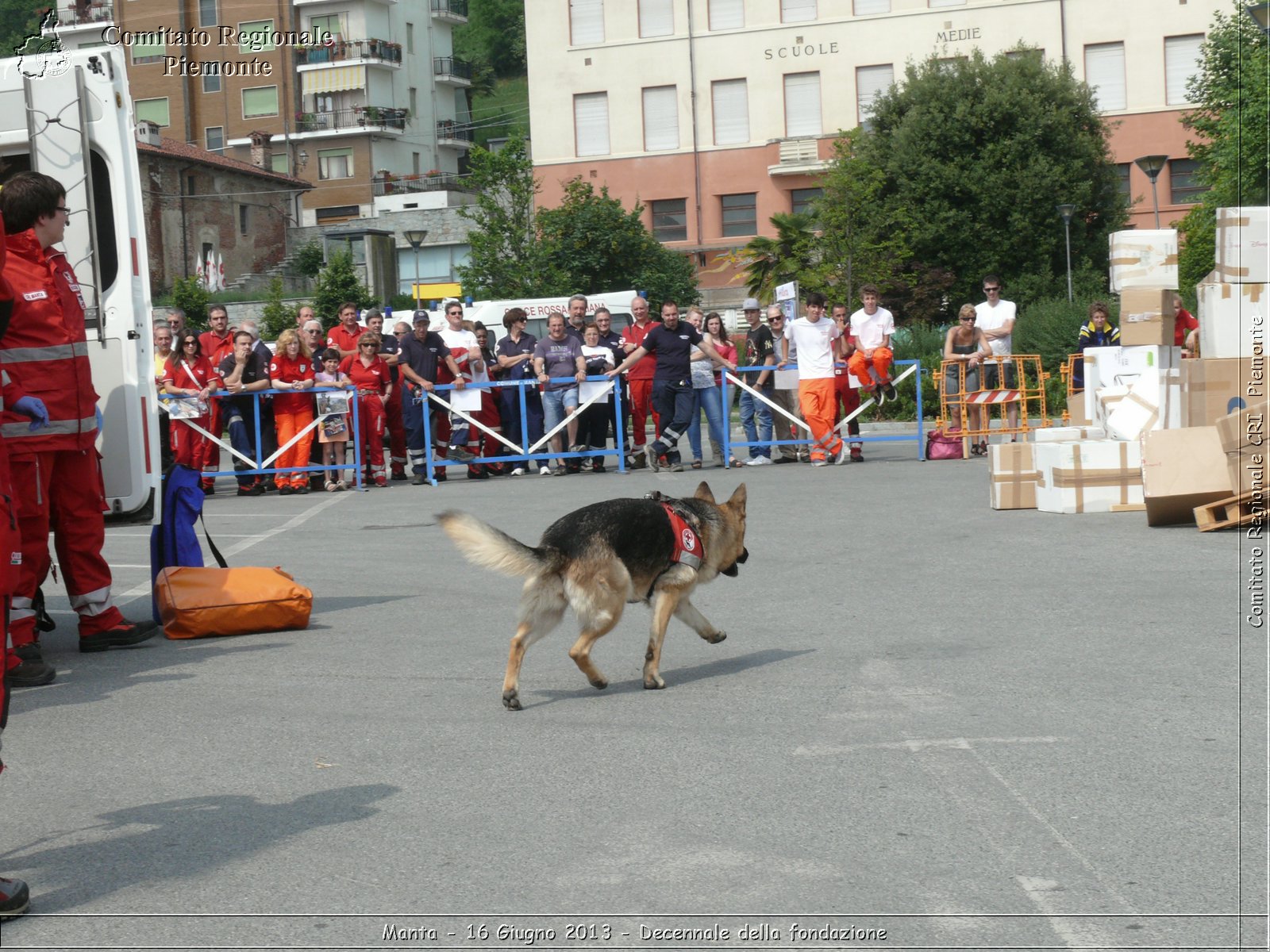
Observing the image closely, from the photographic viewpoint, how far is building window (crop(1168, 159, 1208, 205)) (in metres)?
57.6

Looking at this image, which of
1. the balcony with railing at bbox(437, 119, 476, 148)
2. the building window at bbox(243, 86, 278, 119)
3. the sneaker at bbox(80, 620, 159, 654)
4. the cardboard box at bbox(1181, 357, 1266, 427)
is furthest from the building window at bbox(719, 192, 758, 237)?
the sneaker at bbox(80, 620, 159, 654)

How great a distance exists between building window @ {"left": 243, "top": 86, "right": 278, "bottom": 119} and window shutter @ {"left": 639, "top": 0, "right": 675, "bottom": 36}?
29175 mm

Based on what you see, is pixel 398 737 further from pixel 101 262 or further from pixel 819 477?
pixel 819 477

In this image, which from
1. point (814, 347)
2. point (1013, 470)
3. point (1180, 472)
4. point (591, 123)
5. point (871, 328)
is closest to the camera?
point (1180, 472)

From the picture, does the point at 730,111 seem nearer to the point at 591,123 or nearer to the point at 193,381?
the point at 591,123

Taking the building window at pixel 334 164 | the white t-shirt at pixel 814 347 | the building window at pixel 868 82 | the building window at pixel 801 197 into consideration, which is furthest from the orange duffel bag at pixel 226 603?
the building window at pixel 334 164

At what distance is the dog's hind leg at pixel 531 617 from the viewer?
6676 millimetres

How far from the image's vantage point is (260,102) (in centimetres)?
8350

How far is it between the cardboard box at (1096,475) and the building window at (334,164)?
244 feet

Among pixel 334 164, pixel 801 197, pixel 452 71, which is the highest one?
pixel 452 71

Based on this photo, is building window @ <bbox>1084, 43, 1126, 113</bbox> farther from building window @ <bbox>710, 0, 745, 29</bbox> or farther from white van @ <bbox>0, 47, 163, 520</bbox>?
white van @ <bbox>0, 47, 163, 520</bbox>

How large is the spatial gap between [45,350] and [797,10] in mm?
56541

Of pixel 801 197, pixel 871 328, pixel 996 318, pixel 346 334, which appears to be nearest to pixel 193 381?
pixel 346 334

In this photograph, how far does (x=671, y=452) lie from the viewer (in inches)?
774
